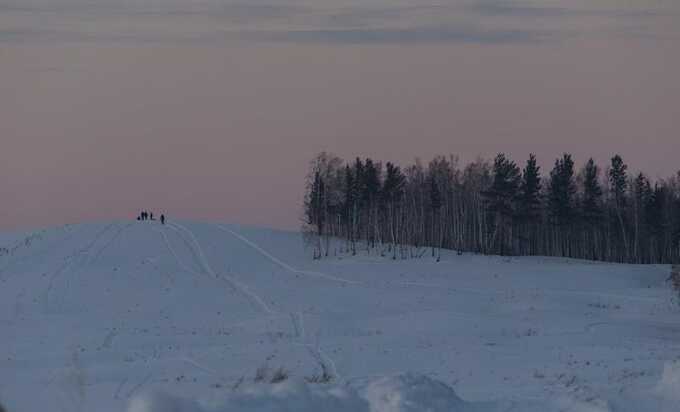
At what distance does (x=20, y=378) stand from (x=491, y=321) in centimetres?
2182

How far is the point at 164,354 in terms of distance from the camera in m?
28.8

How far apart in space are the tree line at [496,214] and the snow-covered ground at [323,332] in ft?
44.3

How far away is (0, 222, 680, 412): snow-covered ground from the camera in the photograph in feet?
49.7

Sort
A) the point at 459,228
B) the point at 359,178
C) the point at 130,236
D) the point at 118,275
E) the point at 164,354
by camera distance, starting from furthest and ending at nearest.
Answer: the point at 459,228, the point at 359,178, the point at 130,236, the point at 118,275, the point at 164,354

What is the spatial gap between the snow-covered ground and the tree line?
13510mm

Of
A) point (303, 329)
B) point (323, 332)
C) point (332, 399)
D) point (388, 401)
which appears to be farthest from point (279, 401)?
point (303, 329)

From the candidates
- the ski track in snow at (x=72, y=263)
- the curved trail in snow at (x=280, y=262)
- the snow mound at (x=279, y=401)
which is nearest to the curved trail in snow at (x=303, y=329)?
the curved trail in snow at (x=280, y=262)

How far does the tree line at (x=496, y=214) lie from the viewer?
95.7 metres

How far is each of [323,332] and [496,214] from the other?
68808 millimetres

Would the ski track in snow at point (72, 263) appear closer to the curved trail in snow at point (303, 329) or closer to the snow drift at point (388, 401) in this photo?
the curved trail in snow at point (303, 329)

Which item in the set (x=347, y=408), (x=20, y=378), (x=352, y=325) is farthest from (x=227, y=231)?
(x=347, y=408)

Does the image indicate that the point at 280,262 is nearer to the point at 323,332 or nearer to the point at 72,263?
the point at 72,263

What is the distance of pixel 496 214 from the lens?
103 metres

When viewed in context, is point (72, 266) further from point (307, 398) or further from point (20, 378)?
point (307, 398)
